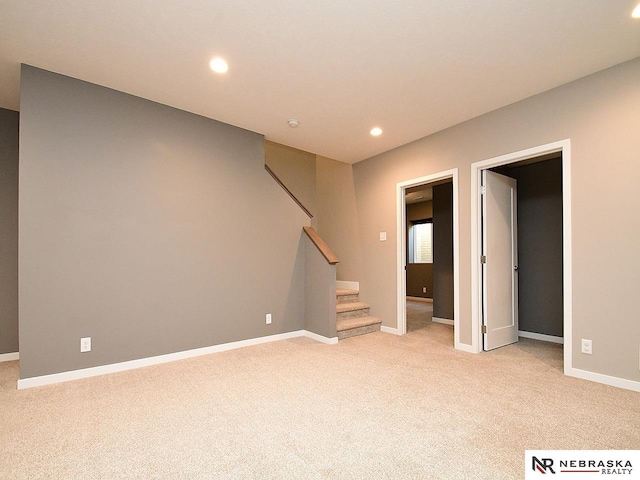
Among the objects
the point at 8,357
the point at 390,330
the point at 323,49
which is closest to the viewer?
the point at 323,49

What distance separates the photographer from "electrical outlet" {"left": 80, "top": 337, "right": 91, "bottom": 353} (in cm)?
297

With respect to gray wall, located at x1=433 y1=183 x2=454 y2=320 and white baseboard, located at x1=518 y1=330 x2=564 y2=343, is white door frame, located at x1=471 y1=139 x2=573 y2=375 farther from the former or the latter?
gray wall, located at x1=433 y1=183 x2=454 y2=320

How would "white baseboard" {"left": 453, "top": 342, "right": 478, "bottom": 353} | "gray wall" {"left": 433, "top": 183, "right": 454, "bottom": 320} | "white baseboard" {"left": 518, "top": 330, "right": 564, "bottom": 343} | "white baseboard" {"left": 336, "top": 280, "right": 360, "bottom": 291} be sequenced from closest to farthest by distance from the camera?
"white baseboard" {"left": 453, "top": 342, "right": 478, "bottom": 353} < "white baseboard" {"left": 518, "top": 330, "right": 564, "bottom": 343} < "white baseboard" {"left": 336, "top": 280, "right": 360, "bottom": 291} < "gray wall" {"left": 433, "top": 183, "right": 454, "bottom": 320}

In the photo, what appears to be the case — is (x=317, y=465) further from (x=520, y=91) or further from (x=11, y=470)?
(x=520, y=91)

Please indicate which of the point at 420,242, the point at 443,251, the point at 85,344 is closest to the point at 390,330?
the point at 443,251

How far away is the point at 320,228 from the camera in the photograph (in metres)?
6.13

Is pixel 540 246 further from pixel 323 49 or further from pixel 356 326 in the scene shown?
pixel 323 49

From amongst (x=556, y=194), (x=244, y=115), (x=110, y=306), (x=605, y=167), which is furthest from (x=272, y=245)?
(x=556, y=194)

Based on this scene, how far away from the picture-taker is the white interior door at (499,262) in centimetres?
379

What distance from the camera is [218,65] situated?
9.02 feet

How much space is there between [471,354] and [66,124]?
465cm

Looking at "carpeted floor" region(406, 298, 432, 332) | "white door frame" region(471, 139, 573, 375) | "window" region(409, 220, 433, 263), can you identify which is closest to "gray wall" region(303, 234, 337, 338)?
"carpeted floor" region(406, 298, 432, 332)

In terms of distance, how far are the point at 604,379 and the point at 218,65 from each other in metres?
4.16

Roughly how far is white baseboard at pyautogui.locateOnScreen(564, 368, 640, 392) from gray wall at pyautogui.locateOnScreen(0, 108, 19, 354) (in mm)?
5603
